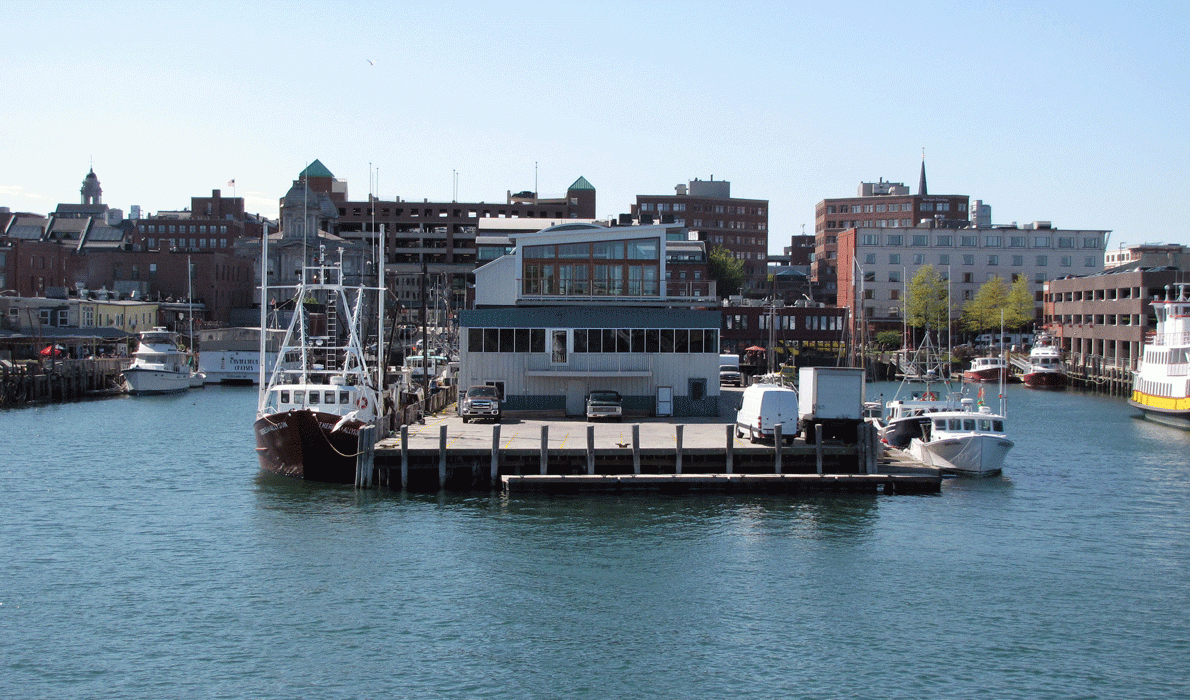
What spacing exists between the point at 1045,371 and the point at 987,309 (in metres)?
28.9

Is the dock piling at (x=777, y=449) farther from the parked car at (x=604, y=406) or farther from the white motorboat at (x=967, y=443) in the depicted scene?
the parked car at (x=604, y=406)

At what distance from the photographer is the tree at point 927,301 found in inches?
5423

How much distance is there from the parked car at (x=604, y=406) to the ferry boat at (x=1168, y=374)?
44938 mm

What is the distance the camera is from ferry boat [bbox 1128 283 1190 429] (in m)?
77.1

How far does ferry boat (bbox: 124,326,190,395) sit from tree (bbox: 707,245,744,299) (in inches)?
3259

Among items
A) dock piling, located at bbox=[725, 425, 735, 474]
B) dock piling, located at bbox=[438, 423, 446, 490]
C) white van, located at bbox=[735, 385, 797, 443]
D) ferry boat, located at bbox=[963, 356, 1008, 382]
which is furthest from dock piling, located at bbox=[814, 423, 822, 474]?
ferry boat, located at bbox=[963, 356, 1008, 382]

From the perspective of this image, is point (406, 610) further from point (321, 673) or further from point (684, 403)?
point (684, 403)

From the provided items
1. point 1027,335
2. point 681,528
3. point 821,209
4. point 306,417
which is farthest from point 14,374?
A: point 821,209

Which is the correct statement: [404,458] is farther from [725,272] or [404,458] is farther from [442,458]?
[725,272]

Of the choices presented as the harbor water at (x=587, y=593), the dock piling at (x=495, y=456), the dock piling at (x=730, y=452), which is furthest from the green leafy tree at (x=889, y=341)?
the dock piling at (x=495, y=456)

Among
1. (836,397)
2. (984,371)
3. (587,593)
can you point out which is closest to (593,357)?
(836,397)

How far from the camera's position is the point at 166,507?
4216cm

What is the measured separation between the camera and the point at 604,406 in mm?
52750

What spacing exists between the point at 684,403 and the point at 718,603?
28.2 meters
